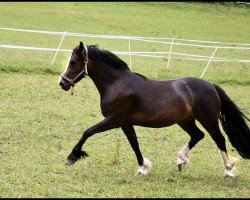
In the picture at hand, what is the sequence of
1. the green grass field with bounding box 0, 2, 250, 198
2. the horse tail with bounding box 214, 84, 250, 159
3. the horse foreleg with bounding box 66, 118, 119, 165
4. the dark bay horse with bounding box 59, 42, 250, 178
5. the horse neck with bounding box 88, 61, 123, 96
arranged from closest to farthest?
1. the green grass field with bounding box 0, 2, 250, 198
2. the horse foreleg with bounding box 66, 118, 119, 165
3. the dark bay horse with bounding box 59, 42, 250, 178
4. the horse neck with bounding box 88, 61, 123, 96
5. the horse tail with bounding box 214, 84, 250, 159

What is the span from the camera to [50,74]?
17.7 metres

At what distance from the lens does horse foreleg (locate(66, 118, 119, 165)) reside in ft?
25.0

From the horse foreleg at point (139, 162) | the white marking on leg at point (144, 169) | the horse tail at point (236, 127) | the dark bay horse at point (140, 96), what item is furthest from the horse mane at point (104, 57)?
the horse tail at point (236, 127)

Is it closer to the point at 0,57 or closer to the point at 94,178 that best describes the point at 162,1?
the point at 0,57

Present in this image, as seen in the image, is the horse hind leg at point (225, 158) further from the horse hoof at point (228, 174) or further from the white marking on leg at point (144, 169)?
the white marking on leg at point (144, 169)

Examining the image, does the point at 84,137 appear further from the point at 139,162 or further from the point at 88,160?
the point at 88,160

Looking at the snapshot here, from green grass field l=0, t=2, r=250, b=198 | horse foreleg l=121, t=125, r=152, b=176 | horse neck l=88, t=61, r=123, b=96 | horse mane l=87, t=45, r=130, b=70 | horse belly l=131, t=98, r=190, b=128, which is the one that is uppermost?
horse mane l=87, t=45, r=130, b=70

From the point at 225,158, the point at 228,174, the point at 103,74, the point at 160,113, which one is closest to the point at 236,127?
the point at 225,158

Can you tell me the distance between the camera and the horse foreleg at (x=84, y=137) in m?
7.61

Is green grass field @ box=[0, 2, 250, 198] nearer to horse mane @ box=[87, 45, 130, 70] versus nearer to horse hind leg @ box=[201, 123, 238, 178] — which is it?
horse hind leg @ box=[201, 123, 238, 178]

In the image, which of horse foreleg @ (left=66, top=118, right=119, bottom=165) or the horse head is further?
the horse head

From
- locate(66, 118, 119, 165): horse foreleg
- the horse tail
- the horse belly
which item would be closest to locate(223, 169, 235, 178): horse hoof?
the horse tail

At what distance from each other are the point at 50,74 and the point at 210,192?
1117 cm

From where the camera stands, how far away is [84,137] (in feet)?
25.1
